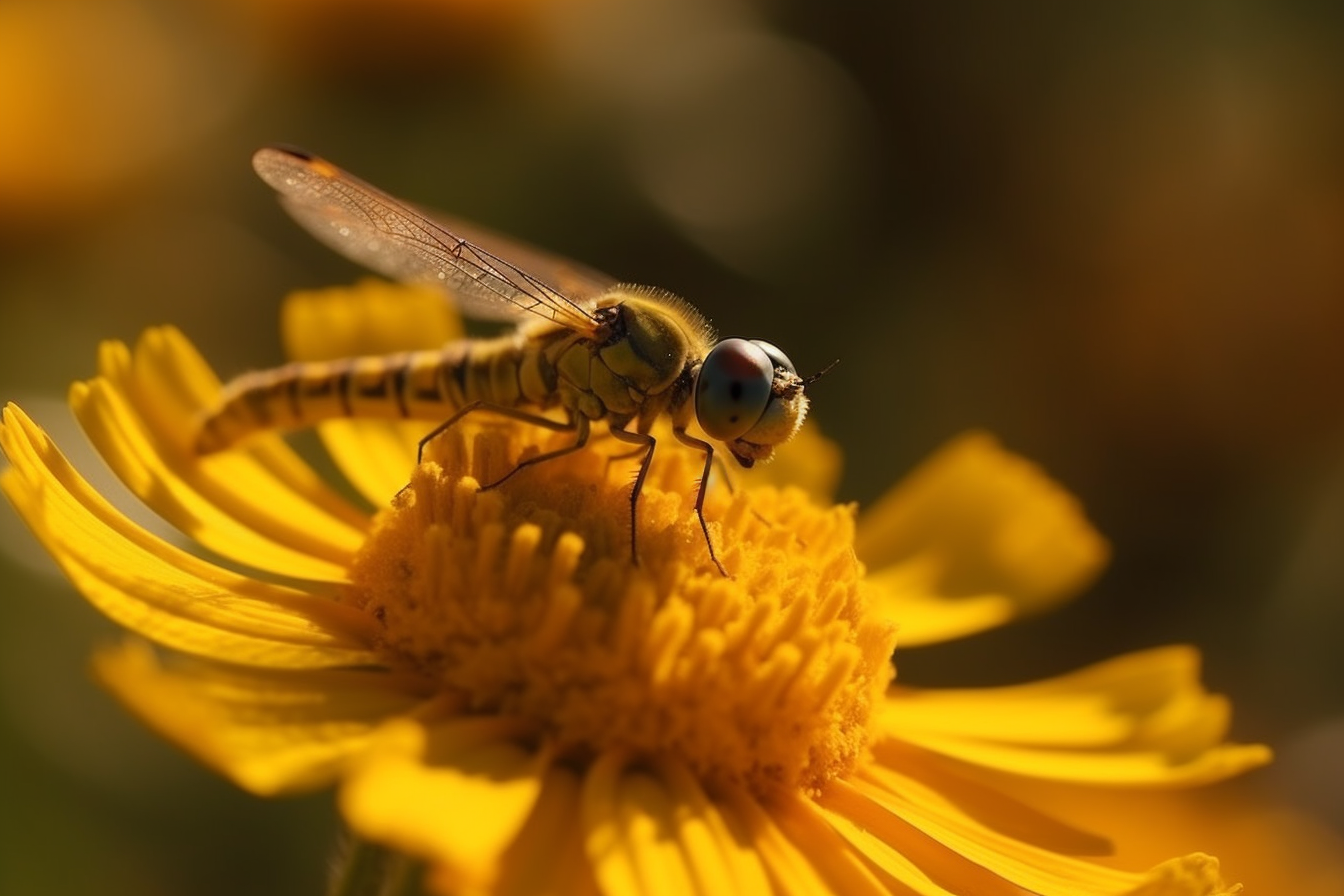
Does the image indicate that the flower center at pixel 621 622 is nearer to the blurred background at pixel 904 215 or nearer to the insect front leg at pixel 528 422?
the insect front leg at pixel 528 422

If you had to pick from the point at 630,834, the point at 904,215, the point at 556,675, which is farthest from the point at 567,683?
the point at 904,215

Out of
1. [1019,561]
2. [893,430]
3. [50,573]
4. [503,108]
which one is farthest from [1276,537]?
[50,573]

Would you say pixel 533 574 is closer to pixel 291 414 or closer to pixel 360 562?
Answer: pixel 360 562

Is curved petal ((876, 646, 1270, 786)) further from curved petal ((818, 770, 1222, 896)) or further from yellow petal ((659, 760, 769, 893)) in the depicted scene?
A: yellow petal ((659, 760, 769, 893))

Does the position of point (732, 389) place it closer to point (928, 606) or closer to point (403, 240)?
point (403, 240)

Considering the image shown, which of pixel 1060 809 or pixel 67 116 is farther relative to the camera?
pixel 67 116
